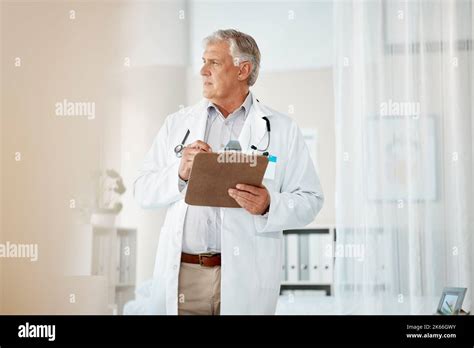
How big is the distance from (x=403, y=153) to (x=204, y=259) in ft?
3.59

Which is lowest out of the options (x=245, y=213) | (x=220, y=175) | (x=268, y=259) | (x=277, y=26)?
(x=268, y=259)

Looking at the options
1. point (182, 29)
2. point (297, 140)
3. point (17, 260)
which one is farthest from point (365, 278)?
point (182, 29)

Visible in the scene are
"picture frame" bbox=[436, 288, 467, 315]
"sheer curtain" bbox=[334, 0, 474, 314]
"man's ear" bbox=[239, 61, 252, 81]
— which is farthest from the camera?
"sheer curtain" bbox=[334, 0, 474, 314]

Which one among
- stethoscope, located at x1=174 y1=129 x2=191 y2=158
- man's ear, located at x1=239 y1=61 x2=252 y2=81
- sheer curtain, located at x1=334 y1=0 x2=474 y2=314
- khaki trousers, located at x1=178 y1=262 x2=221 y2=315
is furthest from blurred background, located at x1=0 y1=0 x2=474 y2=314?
stethoscope, located at x1=174 y1=129 x2=191 y2=158

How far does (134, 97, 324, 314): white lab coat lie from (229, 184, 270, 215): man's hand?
30 millimetres

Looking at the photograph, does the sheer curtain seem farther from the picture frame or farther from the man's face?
the man's face

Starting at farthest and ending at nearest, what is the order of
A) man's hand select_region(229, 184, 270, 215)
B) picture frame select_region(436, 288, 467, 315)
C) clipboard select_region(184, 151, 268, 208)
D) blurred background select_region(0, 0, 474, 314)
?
blurred background select_region(0, 0, 474, 314), picture frame select_region(436, 288, 467, 315), man's hand select_region(229, 184, 270, 215), clipboard select_region(184, 151, 268, 208)

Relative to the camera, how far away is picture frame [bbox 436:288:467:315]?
1.81m

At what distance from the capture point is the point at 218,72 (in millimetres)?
1903

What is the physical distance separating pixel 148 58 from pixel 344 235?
167 centimetres

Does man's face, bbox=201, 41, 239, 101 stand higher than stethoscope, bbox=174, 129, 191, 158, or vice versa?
man's face, bbox=201, 41, 239, 101

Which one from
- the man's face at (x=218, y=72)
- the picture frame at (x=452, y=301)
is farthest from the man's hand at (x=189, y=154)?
the picture frame at (x=452, y=301)

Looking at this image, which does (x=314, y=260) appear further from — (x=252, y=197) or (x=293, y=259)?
(x=252, y=197)

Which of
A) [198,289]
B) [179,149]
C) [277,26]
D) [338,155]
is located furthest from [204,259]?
[277,26]
